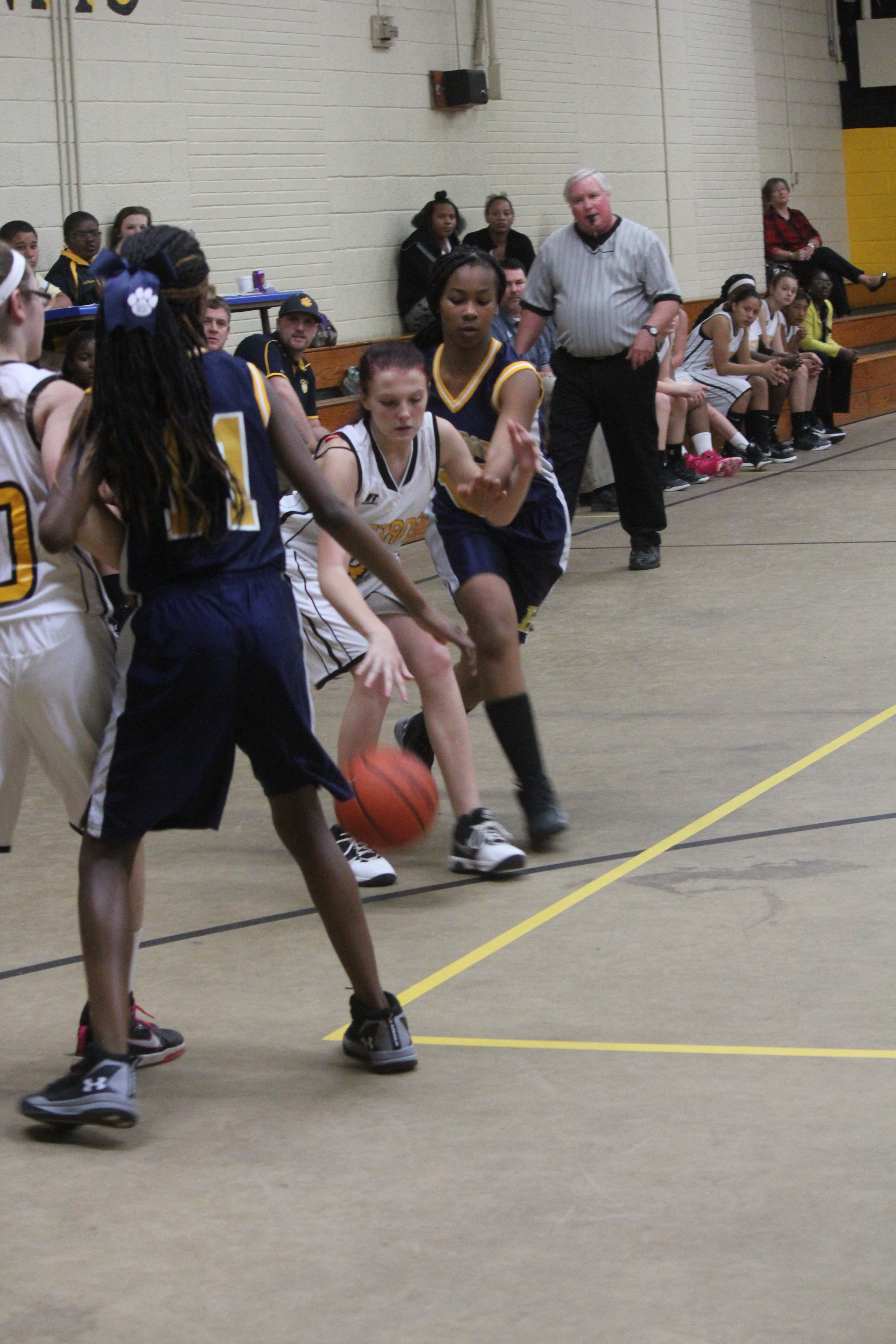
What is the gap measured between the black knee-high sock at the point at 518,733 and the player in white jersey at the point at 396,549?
13cm

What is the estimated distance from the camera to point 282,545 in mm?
3223

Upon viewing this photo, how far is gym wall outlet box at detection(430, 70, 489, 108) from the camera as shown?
1355cm

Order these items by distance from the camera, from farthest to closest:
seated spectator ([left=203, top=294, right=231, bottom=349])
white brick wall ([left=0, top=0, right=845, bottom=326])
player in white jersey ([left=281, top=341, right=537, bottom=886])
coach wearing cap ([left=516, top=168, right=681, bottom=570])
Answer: white brick wall ([left=0, top=0, right=845, bottom=326]) < coach wearing cap ([left=516, top=168, right=681, bottom=570]) < seated spectator ([left=203, top=294, right=231, bottom=349]) < player in white jersey ([left=281, top=341, right=537, bottom=886])

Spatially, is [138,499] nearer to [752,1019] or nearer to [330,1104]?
[330,1104]

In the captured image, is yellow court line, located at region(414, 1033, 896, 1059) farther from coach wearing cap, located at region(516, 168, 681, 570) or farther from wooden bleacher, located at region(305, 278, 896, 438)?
wooden bleacher, located at region(305, 278, 896, 438)

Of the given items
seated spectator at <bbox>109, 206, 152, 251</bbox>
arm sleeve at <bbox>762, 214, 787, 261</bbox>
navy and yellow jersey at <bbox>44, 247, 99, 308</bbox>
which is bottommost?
navy and yellow jersey at <bbox>44, 247, 99, 308</bbox>

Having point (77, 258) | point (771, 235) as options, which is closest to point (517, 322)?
point (77, 258)

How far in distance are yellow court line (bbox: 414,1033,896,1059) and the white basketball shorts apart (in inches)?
34.2

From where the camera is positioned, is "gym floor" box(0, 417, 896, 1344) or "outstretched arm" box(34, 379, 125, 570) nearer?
"gym floor" box(0, 417, 896, 1344)

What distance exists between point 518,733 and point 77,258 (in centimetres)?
649

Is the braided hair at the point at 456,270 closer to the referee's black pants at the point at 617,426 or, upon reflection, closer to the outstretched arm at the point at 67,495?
the outstretched arm at the point at 67,495

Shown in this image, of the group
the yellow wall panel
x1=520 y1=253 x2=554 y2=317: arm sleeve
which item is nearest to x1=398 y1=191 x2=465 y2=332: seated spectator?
x1=520 y1=253 x2=554 y2=317: arm sleeve

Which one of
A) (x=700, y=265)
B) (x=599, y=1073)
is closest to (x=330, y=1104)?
(x=599, y=1073)

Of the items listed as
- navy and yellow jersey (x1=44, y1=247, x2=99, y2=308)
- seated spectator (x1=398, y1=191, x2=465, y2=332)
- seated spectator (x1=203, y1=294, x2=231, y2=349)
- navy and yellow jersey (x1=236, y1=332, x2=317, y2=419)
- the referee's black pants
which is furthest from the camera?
seated spectator (x1=398, y1=191, x2=465, y2=332)
